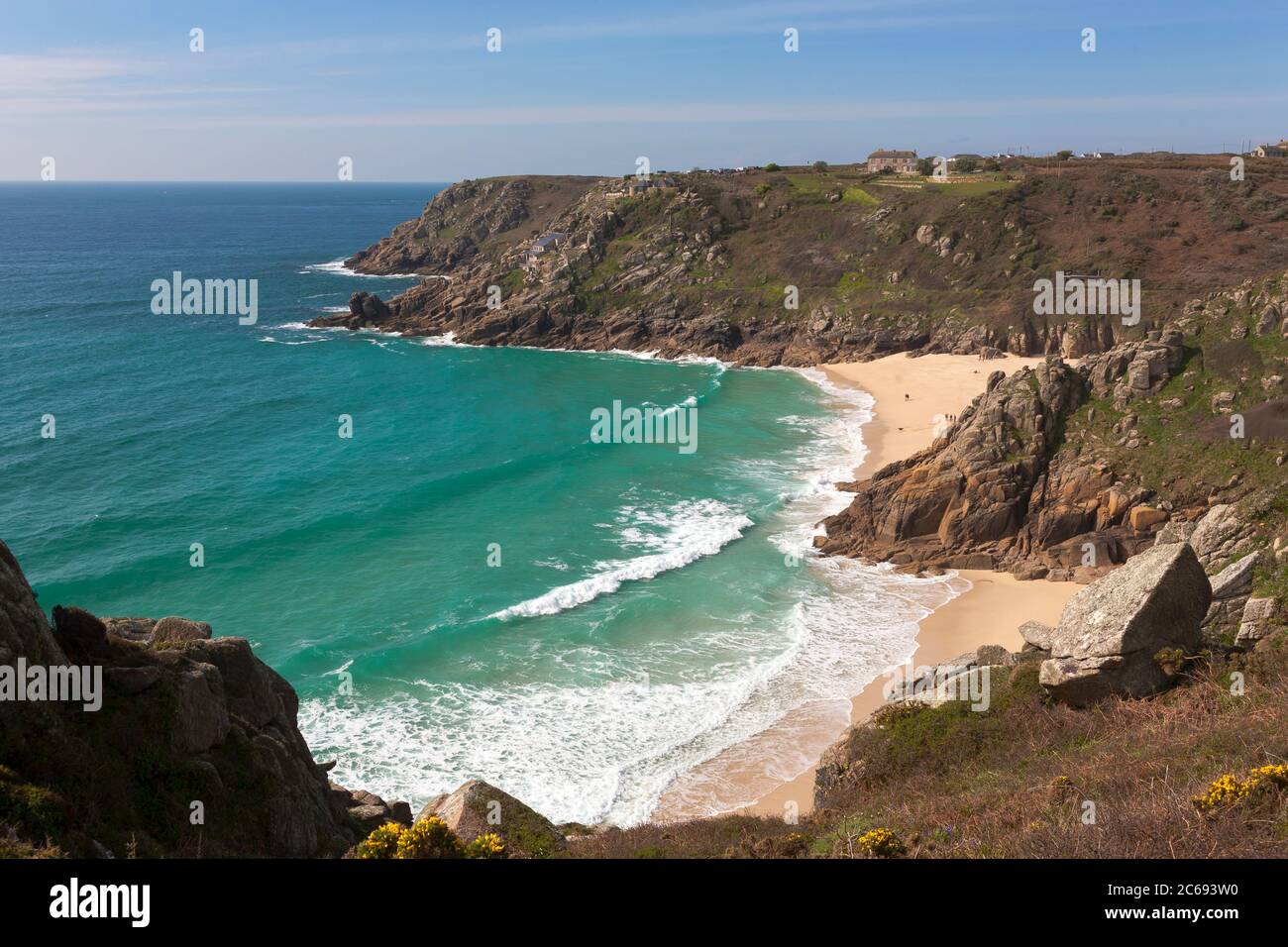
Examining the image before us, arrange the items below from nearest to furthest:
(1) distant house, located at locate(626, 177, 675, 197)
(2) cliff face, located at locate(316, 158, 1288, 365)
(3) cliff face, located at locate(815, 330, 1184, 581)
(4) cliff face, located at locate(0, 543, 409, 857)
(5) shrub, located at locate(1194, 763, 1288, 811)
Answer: (5) shrub, located at locate(1194, 763, 1288, 811) < (4) cliff face, located at locate(0, 543, 409, 857) < (3) cliff face, located at locate(815, 330, 1184, 581) < (2) cliff face, located at locate(316, 158, 1288, 365) < (1) distant house, located at locate(626, 177, 675, 197)

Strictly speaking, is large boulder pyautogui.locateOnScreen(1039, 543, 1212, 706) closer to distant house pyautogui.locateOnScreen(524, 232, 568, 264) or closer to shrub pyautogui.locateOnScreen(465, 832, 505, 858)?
shrub pyautogui.locateOnScreen(465, 832, 505, 858)

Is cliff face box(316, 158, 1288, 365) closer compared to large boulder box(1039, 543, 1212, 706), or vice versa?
large boulder box(1039, 543, 1212, 706)

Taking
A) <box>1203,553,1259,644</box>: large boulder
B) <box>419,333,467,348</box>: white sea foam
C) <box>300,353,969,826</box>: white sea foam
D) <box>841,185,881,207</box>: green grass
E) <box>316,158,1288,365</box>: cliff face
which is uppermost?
<box>841,185,881,207</box>: green grass

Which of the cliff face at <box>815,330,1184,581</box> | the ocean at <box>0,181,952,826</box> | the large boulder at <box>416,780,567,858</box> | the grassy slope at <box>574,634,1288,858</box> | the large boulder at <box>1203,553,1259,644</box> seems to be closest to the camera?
the grassy slope at <box>574,634,1288,858</box>

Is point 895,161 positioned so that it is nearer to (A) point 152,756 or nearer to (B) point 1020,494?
(B) point 1020,494

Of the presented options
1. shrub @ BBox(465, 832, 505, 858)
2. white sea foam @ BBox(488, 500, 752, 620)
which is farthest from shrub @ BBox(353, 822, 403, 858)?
white sea foam @ BBox(488, 500, 752, 620)

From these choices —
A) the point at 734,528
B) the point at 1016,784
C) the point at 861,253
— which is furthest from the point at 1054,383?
the point at 861,253

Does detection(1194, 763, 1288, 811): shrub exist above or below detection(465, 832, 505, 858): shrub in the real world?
above
